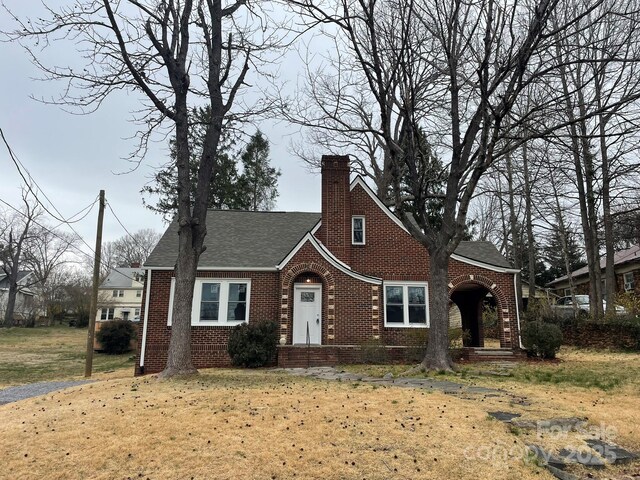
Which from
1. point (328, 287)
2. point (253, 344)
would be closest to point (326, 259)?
point (328, 287)

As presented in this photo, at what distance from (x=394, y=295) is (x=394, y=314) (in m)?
0.69

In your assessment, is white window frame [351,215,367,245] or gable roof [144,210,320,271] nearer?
gable roof [144,210,320,271]

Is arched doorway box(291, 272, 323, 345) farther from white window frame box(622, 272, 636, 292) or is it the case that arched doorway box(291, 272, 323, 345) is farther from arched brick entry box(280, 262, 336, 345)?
white window frame box(622, 272, 636, 292)

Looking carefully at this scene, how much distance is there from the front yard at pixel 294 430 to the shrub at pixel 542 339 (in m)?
4.64

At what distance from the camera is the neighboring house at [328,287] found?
1456cm

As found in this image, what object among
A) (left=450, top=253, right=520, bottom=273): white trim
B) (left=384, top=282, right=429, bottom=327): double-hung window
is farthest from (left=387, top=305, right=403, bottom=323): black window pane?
(left=450, top=253, right=520, bottom=273): white trim

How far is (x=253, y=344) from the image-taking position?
13477 mm

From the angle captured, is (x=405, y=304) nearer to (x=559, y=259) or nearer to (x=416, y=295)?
(x=416, y=295)

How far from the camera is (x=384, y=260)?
1588 centimetres

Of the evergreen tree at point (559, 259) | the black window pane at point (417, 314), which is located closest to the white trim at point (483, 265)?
the black window pane at point (417, 314)

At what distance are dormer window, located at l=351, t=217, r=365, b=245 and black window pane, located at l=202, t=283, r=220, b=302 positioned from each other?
5.25m

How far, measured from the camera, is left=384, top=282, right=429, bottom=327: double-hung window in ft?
50.0

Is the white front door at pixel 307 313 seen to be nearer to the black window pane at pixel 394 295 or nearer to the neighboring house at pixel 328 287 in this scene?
the neighboring house at pixel 328 287

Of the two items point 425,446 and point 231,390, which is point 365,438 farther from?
point 231,390
